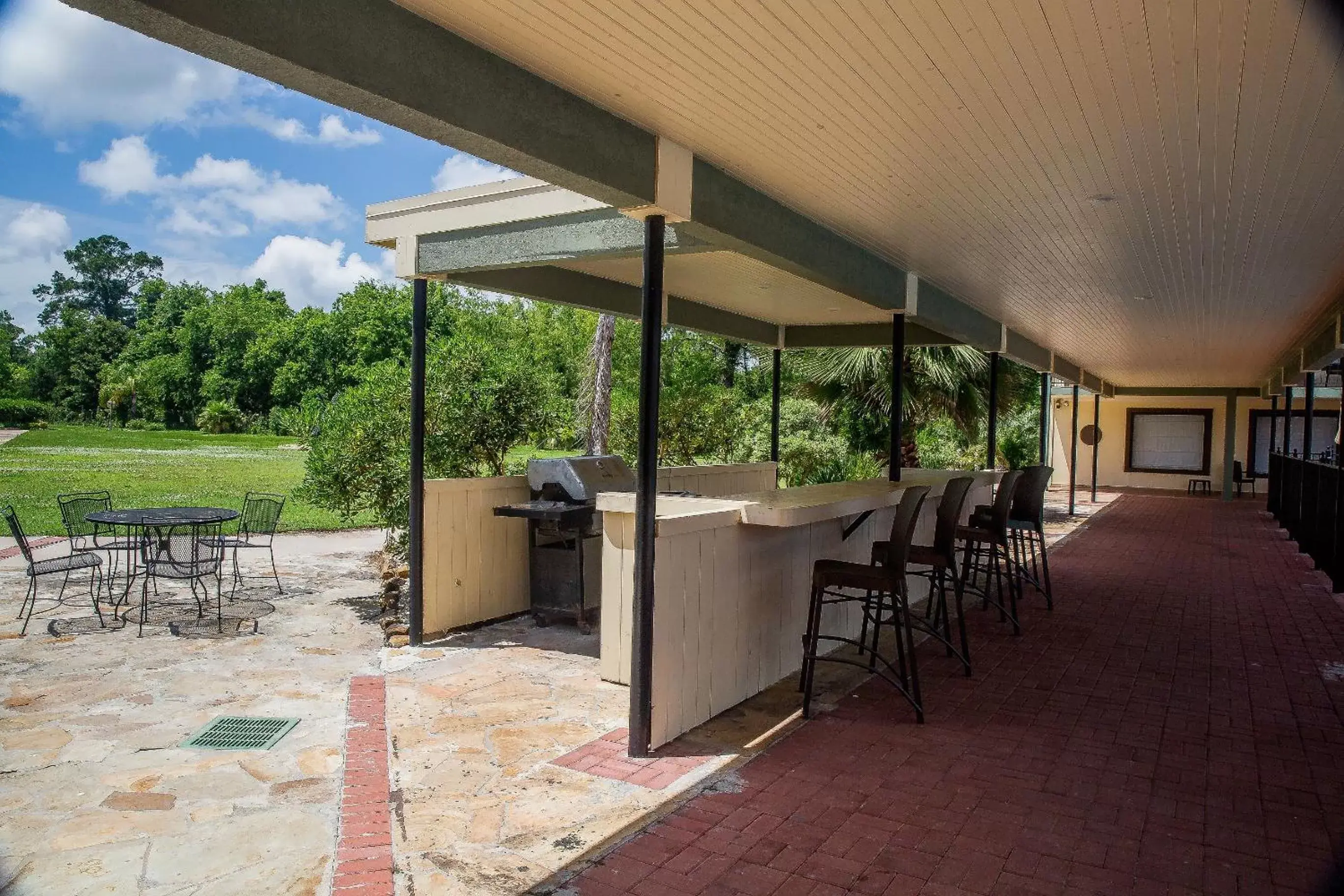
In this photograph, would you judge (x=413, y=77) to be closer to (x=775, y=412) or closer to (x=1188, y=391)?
(x=775, y=412)

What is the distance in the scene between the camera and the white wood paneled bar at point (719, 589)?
403 centimetres

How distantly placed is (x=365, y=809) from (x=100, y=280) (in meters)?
41.8

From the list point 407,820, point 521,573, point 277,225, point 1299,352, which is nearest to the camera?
point 407,820

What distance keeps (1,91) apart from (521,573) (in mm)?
24464

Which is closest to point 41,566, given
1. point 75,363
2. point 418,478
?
point 418,478

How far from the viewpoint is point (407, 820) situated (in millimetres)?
3191

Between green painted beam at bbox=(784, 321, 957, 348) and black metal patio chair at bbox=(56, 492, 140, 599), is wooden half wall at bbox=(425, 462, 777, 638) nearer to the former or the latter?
black metal patio chair at bbox=(56, 492, 140, 599)

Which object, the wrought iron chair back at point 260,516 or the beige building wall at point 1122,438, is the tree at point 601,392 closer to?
the wrought iron chair back at point 260,516

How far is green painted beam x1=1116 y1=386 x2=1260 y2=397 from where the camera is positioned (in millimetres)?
19444

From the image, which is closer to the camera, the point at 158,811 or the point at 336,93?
the point at 336,93

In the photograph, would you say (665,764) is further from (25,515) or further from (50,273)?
(50,273)

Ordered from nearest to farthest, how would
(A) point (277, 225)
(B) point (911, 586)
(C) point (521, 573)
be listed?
1. (C) point (521, 573)
2. (B) point (911, 586)
3. (A) point (277, 225)

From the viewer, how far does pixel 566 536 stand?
632 centimetres

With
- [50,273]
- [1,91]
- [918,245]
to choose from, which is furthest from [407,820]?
[50,273]
